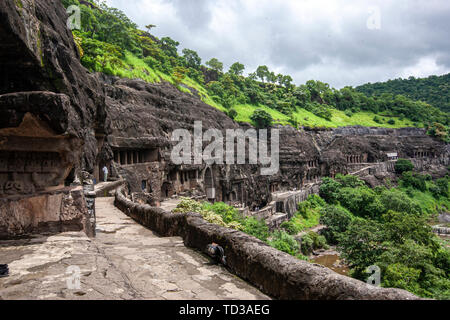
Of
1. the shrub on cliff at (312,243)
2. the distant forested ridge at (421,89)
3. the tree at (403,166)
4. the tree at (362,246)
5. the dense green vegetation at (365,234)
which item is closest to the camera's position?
the dense green vegetation at (365,234)

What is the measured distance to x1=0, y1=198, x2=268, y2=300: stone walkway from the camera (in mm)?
3139

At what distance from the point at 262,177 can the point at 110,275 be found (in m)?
36.5

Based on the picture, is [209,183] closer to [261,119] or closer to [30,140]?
[30,140]

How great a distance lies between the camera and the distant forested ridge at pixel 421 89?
11337 cm

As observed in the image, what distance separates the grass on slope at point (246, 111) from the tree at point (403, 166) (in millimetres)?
16136

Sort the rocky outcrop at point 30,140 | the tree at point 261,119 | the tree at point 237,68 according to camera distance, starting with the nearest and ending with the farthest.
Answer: the rocky outcrop at point 30,140 → the tree at point 261,119 → the tree at point 237,68

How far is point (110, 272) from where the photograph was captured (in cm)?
376

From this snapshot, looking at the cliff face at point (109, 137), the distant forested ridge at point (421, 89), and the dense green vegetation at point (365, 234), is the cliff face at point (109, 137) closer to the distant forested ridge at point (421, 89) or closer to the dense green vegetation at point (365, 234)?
the dense green vegetation at point (365, 234)

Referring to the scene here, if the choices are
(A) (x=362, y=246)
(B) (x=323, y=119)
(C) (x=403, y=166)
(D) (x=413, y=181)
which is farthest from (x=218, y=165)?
(B) (x=323, y=119)

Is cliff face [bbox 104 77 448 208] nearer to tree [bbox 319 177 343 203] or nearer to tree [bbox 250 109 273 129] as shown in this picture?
tree [bbox 319 177 343 203]

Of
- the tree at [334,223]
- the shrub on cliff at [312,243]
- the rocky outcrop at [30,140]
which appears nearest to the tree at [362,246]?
the shrub on cliff at [312,243]

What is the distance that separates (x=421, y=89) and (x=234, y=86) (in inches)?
3840

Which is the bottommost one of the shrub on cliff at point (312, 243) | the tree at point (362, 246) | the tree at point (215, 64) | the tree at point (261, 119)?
the shrub on cliff at point (312, 243)
